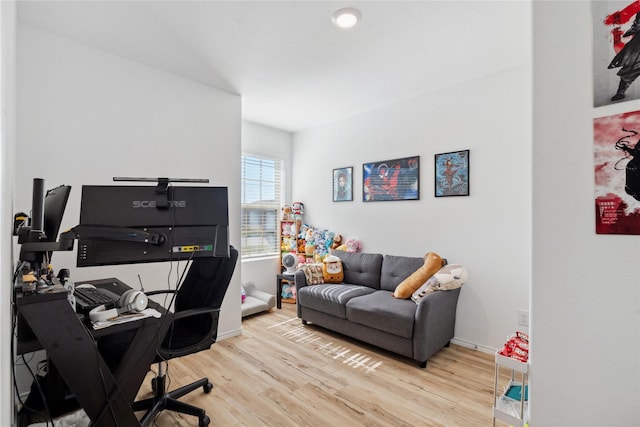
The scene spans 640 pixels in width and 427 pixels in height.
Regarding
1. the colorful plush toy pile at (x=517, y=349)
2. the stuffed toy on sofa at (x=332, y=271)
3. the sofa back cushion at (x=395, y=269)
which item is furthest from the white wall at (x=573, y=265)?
the stuffed toy on sofa at (x=332, y=271)

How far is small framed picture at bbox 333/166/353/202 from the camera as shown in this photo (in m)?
4.04

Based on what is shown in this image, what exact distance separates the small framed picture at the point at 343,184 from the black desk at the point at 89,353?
2885mm

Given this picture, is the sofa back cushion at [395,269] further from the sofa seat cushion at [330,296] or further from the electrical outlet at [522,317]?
the electrical outlet at [522,317]

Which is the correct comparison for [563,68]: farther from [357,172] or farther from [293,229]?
[293,229]

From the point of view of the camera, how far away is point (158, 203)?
1.37 metres

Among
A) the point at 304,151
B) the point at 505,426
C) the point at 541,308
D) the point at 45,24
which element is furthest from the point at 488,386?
the point at 45,24

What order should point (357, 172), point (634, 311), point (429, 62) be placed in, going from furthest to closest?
point (357, 172) → point (429, 62) → point (634, 311)

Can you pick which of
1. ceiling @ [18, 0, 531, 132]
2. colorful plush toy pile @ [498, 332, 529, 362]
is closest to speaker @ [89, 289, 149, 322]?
colorful plush toy pile @ [498, 332, 529, 362]

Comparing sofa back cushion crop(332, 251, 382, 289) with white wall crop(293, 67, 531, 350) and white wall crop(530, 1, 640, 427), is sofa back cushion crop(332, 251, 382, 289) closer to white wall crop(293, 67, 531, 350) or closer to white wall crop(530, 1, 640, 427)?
white wall crop(293, 67, 531, 350)

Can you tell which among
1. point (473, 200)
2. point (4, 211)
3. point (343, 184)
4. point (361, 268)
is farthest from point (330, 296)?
point (4, 211)

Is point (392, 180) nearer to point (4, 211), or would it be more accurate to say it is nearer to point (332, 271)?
point (332, 271)

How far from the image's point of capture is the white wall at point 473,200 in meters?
2.70

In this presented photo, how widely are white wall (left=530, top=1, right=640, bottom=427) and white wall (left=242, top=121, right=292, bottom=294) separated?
12.1 feet

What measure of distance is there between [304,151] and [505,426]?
3925 millimetres
